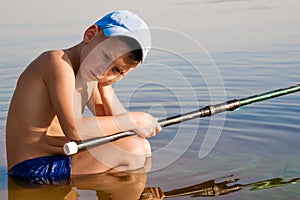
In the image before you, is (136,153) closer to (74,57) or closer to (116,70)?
(116,70)

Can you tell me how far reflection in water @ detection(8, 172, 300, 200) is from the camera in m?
3.43

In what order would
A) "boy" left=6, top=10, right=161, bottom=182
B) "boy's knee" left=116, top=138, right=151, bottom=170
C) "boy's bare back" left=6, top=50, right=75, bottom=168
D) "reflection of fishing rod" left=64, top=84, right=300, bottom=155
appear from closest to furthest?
"reflection of fishing rod" left=64, top=84, right=300, bottom=155, "boy" left=6, top=10, right=161, bottom=182, "boy's bare back" left=6, top=50, right=75, bottom=168, "boy's knee" left=116, top=138, right=151, bottom=170

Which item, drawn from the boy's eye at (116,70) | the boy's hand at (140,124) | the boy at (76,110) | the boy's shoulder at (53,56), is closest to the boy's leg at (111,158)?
the boy at (76,110)

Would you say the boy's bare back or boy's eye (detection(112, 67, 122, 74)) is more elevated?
boy's eye (detection(112, 67, 122, 74))

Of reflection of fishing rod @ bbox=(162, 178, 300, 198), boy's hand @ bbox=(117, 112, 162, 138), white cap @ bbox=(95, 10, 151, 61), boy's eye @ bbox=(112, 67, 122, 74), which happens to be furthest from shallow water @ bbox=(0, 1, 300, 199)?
white cap @ bbox=(95, 10, 151, 61)

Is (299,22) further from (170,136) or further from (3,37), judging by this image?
(170,136)

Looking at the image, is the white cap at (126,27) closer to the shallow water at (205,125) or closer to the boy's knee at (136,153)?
the boy's knee at (136,153)

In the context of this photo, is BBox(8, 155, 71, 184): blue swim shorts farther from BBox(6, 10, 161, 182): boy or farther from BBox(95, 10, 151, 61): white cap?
BBox(95, 10, 151, 61): white cap

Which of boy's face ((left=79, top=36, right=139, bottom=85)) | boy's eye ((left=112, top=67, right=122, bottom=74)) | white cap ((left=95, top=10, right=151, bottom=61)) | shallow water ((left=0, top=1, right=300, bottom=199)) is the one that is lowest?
shallow water ((left=0, top=1, right=300, bottom=199))

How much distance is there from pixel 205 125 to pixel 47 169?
1706mm

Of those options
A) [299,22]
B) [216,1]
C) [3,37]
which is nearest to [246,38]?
[299,22]

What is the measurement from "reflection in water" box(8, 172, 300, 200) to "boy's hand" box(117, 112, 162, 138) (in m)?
0.33

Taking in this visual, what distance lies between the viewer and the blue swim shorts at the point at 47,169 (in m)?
3.67

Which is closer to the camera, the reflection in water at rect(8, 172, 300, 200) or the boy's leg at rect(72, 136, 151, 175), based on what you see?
the reflection in water at rect(8, 172, 300, 200)
